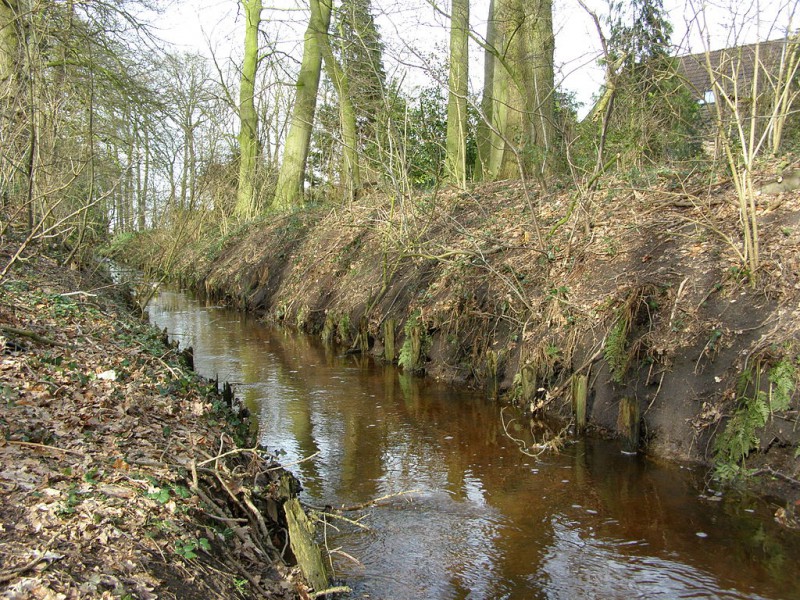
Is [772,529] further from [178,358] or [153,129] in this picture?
[153,129]

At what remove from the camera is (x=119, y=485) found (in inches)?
173

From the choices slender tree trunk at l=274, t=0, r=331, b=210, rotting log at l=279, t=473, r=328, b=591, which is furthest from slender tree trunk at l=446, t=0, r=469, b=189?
rotting log at l=279, t=473, r=328, b=591

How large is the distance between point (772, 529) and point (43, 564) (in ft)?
18.3

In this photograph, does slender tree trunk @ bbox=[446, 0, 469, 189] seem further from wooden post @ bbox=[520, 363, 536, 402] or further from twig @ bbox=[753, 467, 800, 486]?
twig @ bbox=[753, 467, 800, 486]

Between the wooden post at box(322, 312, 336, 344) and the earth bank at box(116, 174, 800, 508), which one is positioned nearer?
the earth bank at box(116, 174, 800, 508)

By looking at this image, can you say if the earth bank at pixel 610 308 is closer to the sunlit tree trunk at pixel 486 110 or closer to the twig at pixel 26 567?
the sunlit tree trunk at pixel 486 110

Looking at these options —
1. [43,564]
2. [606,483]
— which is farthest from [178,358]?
[43,564]

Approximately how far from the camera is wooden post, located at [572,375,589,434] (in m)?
8.70

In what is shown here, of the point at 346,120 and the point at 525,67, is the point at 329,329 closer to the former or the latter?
the point at 346,120

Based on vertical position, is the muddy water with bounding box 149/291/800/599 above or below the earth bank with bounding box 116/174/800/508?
below

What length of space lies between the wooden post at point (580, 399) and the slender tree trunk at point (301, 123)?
51.3 ft

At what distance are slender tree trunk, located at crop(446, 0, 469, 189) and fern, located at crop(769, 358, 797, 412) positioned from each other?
851cm

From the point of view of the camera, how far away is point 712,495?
689 centimetres

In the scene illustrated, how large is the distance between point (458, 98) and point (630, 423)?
10084 millimetres
